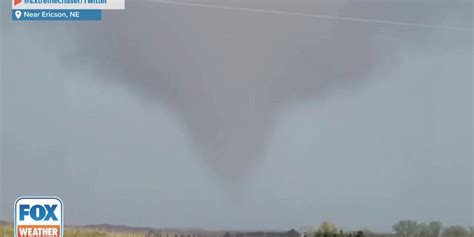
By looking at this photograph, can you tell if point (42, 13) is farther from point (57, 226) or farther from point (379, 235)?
point (379, 235)

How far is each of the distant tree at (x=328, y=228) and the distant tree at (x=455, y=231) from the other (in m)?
1.23

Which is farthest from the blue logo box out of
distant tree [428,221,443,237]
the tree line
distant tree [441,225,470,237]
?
distant tree [441,225,470,237]

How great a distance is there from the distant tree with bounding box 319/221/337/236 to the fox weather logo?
2736 millimetres

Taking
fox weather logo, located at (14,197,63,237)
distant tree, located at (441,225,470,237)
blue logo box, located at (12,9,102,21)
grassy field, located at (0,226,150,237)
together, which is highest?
blue logo box, located at (12,9,102,21)

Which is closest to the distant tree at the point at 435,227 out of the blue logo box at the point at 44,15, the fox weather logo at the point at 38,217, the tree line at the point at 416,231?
the tree line at the point at 416,231

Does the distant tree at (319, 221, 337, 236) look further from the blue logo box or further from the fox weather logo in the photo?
the blue logo box

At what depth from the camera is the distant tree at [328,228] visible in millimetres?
7109

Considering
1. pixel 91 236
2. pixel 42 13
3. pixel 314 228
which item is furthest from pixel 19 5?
pixel 314 228

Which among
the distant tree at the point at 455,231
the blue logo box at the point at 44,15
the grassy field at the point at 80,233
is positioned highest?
the blue logo box at the point at 44,15

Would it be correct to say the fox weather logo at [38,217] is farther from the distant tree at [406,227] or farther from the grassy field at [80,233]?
the distant tree at [406,227]

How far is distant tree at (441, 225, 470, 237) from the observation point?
288 inches

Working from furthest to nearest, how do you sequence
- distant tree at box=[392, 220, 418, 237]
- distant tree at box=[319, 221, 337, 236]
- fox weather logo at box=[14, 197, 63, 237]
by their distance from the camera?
distant tree at box=[392, 220, 418, 237], distant tree at box=[319, 221, 337, 236], fox weather logo at box=[14, 197, 63, 237]

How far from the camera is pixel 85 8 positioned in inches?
284

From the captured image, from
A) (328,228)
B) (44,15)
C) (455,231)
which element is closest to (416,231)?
(455,231)
